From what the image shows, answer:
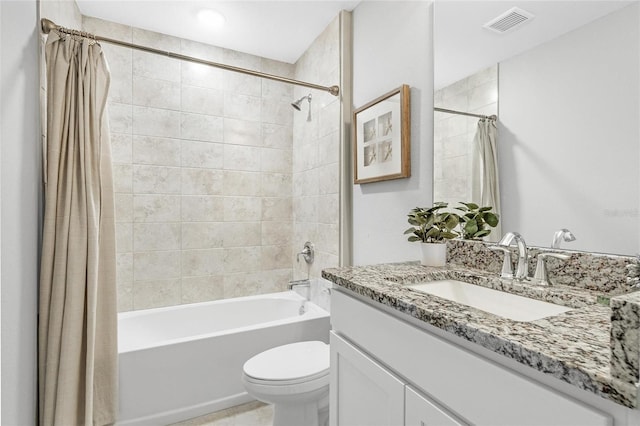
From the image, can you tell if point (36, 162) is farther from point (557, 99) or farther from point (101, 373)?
point (557, 99)

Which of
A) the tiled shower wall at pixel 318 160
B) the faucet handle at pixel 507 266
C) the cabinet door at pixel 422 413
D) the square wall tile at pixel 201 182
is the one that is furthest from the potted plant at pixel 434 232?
the square wall tile at pixel 201 182

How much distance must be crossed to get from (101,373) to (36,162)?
107 centimetres

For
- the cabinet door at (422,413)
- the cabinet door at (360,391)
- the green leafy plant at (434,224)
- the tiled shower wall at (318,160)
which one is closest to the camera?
the cabinet door at (422,413)

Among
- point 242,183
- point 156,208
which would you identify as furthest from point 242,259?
point 156,208

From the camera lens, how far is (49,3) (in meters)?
1.63

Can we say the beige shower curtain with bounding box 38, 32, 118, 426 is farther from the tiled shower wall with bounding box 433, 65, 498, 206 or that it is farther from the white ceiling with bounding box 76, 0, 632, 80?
the tiled shower wall with bounding box 433, 65, 498, 206

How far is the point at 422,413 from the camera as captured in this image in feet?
2.38

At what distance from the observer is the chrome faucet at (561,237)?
98 cm

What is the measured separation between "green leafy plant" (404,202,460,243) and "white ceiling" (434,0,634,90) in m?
0.57

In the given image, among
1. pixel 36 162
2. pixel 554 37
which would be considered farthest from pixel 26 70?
pixel 554 37

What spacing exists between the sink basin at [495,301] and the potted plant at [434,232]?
0.16 meters

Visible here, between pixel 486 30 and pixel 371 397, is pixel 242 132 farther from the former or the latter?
pixel 371 397

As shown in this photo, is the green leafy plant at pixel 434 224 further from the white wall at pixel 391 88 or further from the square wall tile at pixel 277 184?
the square wall tile at pixel 277 184

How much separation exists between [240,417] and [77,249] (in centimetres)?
124
